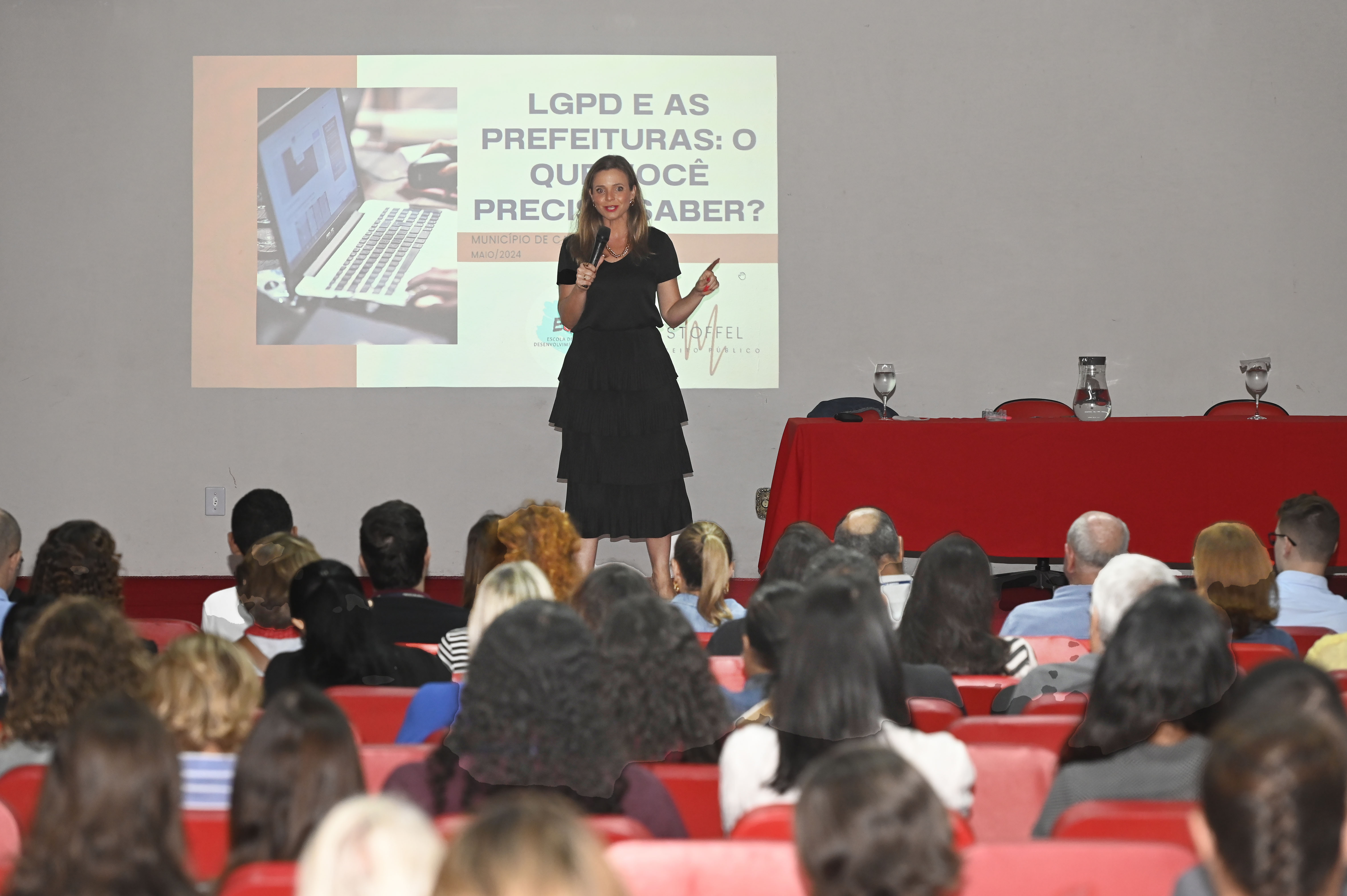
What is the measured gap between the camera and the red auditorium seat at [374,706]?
2.36 metres

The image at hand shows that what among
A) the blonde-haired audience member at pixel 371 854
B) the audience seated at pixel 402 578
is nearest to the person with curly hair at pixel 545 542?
the audience seated at pixel 402 578

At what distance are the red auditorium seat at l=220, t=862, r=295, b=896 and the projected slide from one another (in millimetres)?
5435

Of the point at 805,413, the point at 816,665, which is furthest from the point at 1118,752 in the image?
the point at 805,413

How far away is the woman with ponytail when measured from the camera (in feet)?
11.1

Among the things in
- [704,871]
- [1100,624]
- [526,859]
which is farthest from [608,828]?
[1100,624]

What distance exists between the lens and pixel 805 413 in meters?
6.77

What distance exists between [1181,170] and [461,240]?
3815 mm

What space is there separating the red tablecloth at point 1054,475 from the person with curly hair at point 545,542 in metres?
1.93

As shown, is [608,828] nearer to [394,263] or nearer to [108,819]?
[108,819]

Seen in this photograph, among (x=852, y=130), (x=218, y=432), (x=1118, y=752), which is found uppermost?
(x=852, y=130)

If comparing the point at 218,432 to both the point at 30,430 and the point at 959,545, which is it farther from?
the point at 959,545

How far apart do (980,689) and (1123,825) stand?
1007mm

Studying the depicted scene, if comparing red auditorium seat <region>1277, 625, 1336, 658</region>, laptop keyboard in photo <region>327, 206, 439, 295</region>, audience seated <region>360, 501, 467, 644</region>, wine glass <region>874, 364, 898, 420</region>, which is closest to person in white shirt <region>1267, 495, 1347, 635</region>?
red auditorium seat <region>1277, 625, 1336, 658</region>

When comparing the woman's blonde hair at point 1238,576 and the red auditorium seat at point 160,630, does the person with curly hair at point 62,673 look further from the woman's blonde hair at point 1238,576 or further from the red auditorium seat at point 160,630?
the woman's blonde hair at point 1238,576
